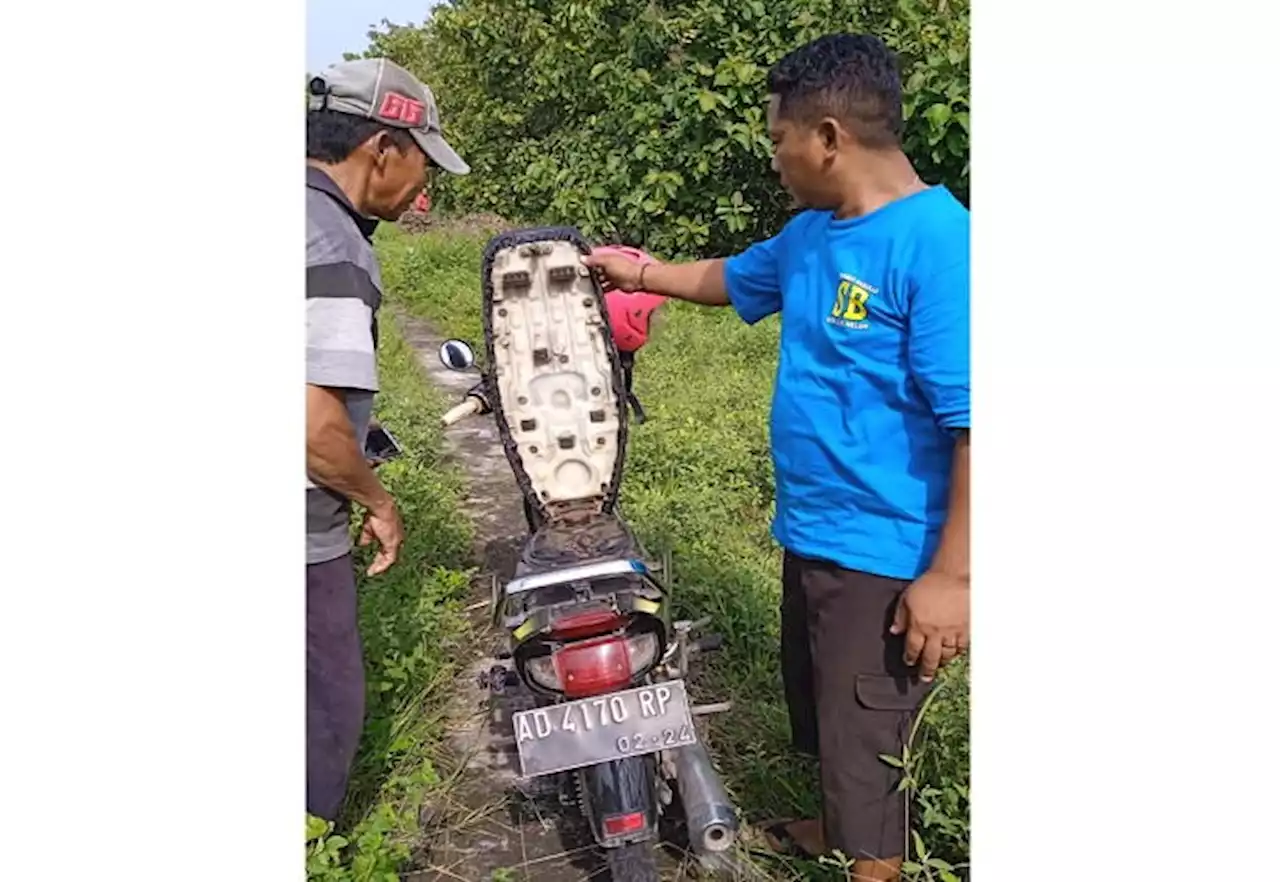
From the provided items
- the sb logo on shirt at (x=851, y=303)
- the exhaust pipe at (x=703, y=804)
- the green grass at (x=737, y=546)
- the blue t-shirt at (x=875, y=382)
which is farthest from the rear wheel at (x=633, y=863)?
the sb logo on shirt at (x=851, y=303)

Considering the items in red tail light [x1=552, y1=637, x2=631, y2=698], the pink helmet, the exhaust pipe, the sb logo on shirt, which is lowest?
the exhaust pipe

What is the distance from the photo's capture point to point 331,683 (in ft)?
7.73

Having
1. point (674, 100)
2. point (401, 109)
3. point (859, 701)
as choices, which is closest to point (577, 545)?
point (859, 701)

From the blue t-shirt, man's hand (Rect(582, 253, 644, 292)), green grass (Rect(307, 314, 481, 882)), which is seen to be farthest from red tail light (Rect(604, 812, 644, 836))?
man's hand (Rect(582, 253, 644, 292))

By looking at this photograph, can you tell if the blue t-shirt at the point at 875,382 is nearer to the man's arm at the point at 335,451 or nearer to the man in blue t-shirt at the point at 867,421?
the man in blue t-shirt at the point at 867,421

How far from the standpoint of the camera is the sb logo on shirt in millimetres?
2151

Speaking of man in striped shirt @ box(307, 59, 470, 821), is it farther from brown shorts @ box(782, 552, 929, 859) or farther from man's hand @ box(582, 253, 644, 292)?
brown shorts @ box(782, 552, 929, 859)

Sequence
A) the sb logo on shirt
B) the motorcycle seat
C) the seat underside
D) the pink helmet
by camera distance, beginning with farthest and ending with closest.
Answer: the pink helmet < the seat underside < the motorcycle seat < the sb logo on shirt

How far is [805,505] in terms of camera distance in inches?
93.4

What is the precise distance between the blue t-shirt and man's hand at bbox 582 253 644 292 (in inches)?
29.0

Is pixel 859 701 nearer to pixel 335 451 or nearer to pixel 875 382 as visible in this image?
pixel 875 382

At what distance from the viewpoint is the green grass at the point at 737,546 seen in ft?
8.46

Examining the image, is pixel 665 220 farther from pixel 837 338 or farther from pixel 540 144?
pixel 837 338

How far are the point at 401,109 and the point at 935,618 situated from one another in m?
1.34
